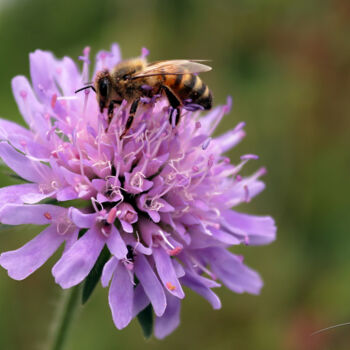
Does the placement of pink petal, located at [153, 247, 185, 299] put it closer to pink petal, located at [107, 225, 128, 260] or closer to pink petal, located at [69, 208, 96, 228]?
pink petal, located at [107, 225, 128, 260]

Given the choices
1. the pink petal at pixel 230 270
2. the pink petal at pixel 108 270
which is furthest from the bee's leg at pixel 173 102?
the pink petal at pixel 108 270

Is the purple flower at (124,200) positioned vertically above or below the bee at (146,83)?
below

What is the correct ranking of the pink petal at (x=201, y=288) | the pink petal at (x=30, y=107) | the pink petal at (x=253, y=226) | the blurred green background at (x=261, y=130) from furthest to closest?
1. the blurred green background at (x=261, y=130)
2. the pink petal at (x=253, y=226)
3. the pink petal at (x=30, y=107)
4. the pink petal at (x=201, y=288)

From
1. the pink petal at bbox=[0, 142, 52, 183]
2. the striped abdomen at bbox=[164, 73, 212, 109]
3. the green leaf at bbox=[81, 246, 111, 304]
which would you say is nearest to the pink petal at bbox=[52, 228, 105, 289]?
the green leaf at bbox=[81, 246, 111, 304]

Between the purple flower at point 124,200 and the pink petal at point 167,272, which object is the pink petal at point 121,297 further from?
the pink petal at point 167,272

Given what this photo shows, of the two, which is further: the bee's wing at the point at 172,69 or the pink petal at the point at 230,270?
the pink petal at the point at 230,270

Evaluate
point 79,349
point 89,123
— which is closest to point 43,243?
point 89,123

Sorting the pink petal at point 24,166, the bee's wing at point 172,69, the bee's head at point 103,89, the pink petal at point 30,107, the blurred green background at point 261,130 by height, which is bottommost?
the blurred green background at point 261,130

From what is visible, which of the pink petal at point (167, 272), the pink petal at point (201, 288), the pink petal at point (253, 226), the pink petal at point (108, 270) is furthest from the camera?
the pink petal at point (253, 226)

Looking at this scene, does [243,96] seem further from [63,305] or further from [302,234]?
[63,305]
